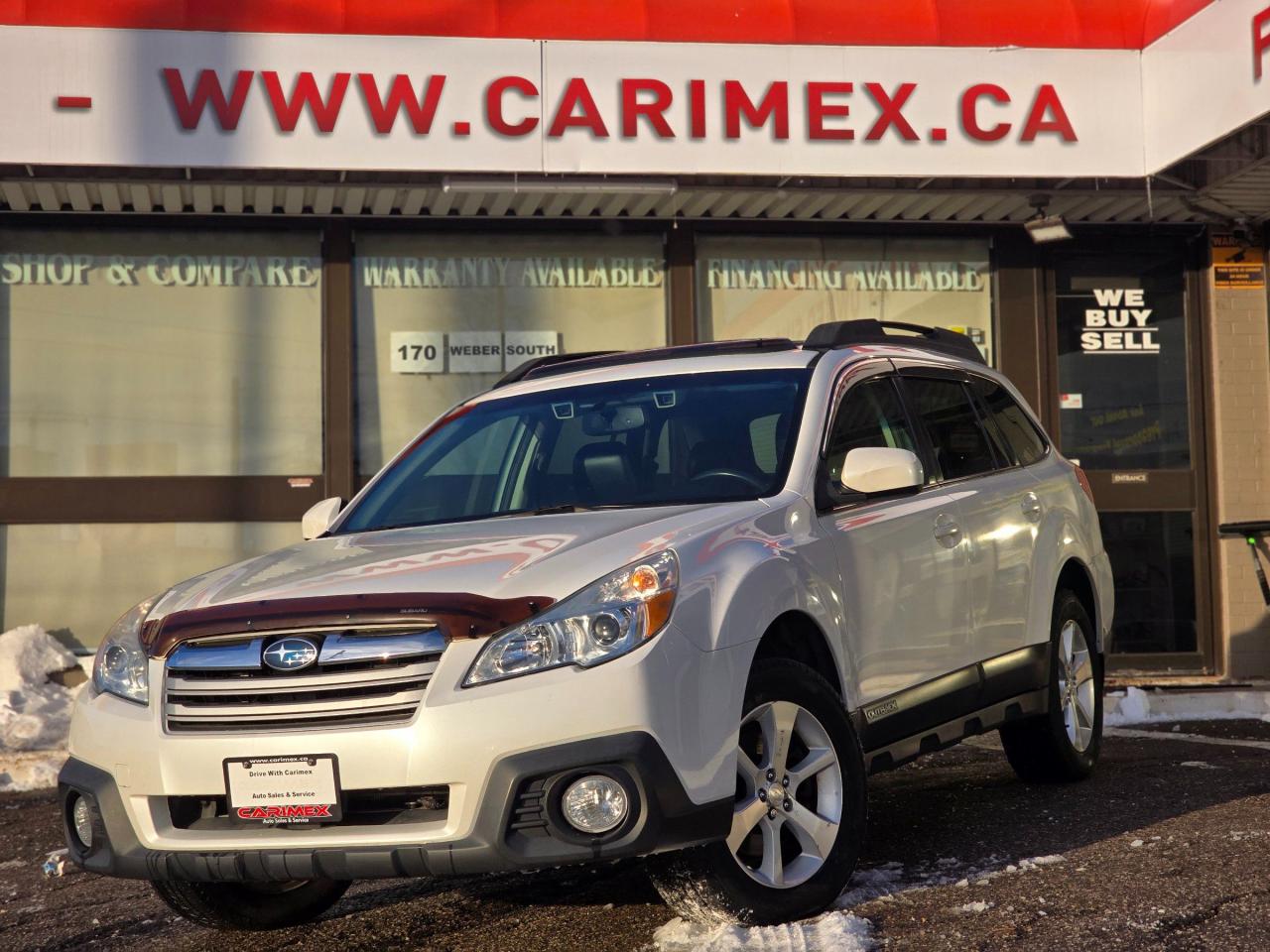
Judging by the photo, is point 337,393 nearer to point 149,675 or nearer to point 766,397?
point 766,397

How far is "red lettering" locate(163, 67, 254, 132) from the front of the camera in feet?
32.1

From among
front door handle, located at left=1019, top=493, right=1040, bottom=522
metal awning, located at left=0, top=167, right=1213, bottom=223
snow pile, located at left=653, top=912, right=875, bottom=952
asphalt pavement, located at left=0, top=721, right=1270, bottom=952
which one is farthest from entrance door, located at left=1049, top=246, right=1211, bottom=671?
snow pile, located at left=653, top=912, right=875, bottom=952

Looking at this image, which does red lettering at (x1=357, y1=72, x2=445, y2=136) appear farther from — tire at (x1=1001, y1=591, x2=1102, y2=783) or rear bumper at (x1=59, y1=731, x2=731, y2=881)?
rear bumper at (x1=59, y1=731, x2=731, y2=881)

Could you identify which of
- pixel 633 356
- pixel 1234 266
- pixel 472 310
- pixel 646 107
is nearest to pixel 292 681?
pixel 633 356

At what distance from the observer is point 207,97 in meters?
9.83

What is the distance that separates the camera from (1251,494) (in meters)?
12.1

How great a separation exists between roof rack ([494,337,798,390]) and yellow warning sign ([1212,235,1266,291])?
7456 mm

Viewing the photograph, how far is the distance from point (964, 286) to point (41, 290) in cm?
671

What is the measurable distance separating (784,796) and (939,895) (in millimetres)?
656

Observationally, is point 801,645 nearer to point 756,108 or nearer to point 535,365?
point 535,365

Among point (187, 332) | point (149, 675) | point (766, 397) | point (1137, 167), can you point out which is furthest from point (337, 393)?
point (149, 675)

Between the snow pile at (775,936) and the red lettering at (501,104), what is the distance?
261 inches

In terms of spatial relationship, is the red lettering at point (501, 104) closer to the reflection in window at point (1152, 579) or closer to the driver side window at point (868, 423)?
the driver side window at point (868, 423)

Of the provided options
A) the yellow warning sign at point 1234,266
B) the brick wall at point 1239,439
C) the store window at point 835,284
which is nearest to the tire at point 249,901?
the store window at point 835,284
